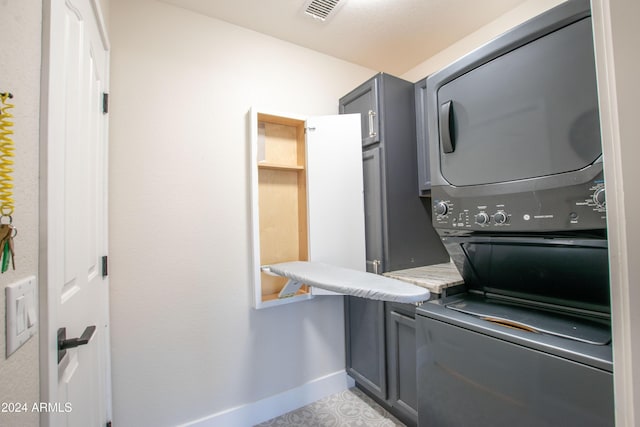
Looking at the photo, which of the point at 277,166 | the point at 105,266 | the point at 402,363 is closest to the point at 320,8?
the point at 277,166

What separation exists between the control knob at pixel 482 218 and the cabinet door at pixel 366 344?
1005 millimetres

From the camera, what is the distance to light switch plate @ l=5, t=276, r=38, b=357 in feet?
1.71

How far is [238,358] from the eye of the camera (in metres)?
1.88

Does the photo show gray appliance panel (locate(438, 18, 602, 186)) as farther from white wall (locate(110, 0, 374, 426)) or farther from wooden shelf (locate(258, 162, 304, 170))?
white wall (locate(110, 0, 374, 426))

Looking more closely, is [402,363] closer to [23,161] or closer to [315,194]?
[315,194]

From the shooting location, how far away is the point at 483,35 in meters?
1.99

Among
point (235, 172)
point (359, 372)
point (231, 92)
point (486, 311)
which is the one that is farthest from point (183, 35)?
point (359, 372)

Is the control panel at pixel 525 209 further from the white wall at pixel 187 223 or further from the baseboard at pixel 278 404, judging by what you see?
the baseboard at pixel 278 404

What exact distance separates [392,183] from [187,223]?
1422 millimetres

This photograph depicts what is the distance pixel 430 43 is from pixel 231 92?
5.34 feet

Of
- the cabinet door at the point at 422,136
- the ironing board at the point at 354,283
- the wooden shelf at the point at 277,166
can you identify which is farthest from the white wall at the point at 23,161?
the cabinet door at the point at 422,136

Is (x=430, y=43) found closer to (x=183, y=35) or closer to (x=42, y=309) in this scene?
(x=183, y=35)

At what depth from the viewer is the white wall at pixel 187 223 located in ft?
5.23

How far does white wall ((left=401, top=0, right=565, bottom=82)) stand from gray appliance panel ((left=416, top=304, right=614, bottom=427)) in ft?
6.44
